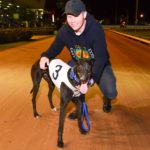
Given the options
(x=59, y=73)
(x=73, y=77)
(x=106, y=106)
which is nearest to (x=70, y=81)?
(x=73, y=77)

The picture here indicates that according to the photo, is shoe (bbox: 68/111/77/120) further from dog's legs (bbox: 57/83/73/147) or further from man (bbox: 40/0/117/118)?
dog's legs (bbox: 57/83/73/147)

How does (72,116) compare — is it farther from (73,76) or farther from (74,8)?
(74,8)

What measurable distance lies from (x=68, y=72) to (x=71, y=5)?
0.82 metres

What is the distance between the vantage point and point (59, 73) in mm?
4926

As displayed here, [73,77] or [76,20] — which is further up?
[76,20]

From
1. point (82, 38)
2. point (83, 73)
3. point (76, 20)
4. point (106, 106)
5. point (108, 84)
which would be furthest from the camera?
point (106, 106)

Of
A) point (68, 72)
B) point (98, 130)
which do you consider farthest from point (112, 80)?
point (68, 72)

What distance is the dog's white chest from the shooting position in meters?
4.76

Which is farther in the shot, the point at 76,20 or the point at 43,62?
the point at 43,62

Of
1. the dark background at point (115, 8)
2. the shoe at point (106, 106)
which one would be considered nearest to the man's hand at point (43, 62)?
the shoe at point (106, 106)

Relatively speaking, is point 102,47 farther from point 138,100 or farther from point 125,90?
point 125,90

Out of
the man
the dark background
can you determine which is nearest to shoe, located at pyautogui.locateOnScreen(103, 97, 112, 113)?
the man

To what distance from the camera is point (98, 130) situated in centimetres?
545

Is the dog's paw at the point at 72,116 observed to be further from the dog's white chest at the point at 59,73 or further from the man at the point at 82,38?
the dog's white chest at the point at 59,73
